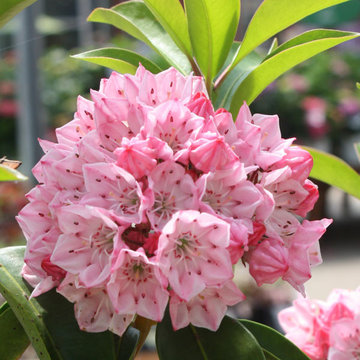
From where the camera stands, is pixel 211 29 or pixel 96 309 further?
pixel 211 29

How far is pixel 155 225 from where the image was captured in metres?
0.55

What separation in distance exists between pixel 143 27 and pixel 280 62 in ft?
0.62

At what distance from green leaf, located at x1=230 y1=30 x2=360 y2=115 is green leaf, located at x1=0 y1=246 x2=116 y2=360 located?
282 mm

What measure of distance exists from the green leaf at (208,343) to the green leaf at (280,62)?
0.24 m

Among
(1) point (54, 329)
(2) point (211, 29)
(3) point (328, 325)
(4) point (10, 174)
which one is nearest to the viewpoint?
(4) point (10, 174)

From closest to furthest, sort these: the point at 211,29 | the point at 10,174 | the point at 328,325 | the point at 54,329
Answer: the point at 10,174, the point at 54,329, the point at 211,29, the point at 328,325

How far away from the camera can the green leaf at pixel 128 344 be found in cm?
65

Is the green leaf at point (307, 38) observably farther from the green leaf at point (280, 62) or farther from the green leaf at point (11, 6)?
the green leaf at point (11, 6)

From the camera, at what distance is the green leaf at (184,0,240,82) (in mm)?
713

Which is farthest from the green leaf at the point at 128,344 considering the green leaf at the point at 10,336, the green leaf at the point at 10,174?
the green leaf at the point at 10,174

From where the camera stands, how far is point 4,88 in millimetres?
5938

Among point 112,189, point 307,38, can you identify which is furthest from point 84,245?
point 307,38

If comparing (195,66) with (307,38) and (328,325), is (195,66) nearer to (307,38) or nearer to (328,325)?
(307,38)

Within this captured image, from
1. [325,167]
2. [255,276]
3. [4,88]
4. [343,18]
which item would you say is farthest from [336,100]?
[255,276]
